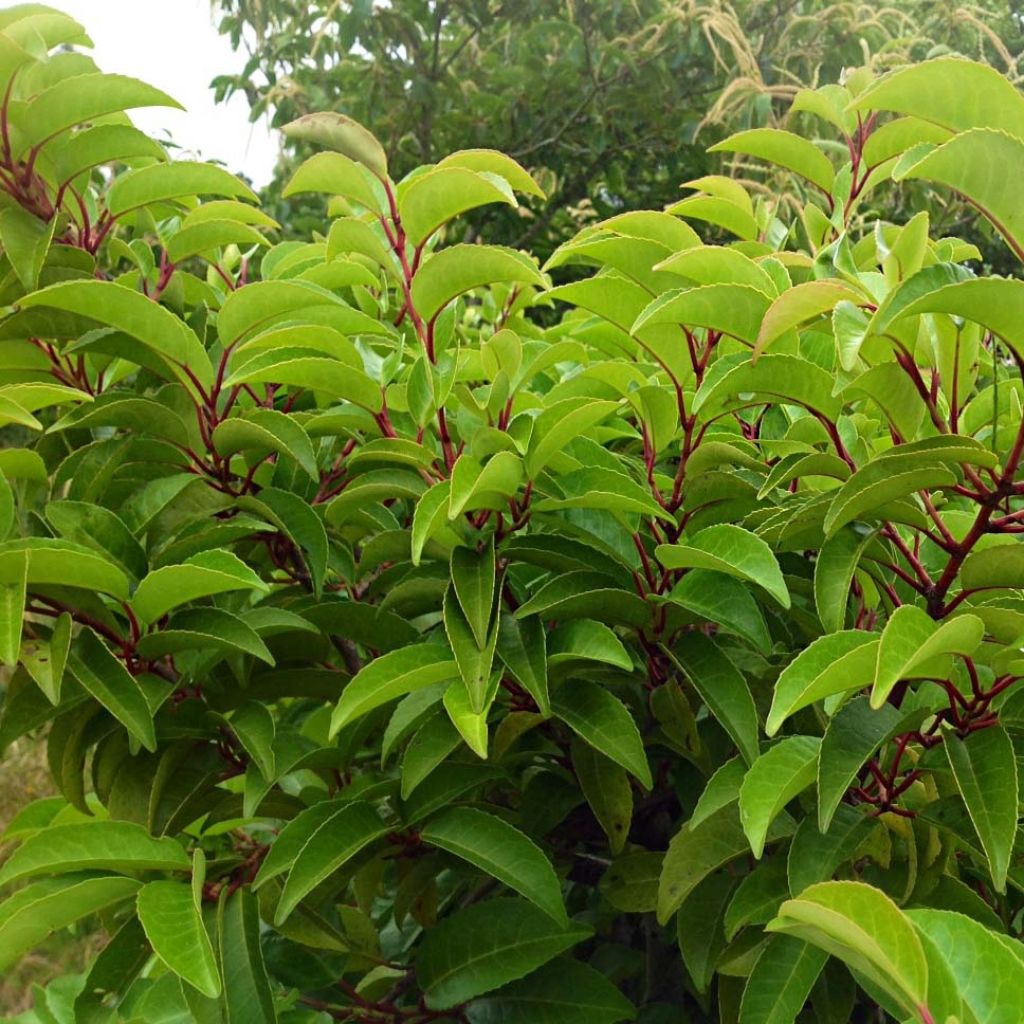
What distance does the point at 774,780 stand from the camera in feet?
2.41

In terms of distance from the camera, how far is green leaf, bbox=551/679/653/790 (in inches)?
33.1

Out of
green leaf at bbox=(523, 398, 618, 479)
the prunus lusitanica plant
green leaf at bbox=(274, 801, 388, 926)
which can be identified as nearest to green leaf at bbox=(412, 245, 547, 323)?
the prunus lusitanica plant

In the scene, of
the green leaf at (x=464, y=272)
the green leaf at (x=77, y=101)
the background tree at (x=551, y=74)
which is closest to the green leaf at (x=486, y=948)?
the green leaf at (x=464, y=272)

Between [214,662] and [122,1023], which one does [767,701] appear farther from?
[122,1023]

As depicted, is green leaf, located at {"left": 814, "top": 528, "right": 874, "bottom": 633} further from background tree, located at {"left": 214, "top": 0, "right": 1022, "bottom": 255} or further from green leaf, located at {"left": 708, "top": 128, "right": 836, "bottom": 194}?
background tree, located at {"left": 214, "top": 0, "right": 1022, "bottom": 255}

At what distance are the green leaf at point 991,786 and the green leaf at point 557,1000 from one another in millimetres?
372

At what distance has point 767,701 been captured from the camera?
0.96 m

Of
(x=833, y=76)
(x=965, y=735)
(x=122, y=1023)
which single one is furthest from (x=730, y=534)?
(x=833, y=76)

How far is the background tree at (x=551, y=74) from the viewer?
14.6 feet

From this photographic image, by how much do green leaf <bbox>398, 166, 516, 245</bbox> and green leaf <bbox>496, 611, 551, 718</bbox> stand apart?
1.12 ft

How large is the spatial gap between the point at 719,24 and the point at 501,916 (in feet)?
11.2

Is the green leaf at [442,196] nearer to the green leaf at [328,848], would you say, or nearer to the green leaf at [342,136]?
the green leaf at [342,136]

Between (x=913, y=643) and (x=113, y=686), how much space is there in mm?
606

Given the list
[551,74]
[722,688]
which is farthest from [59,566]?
[551,74]
